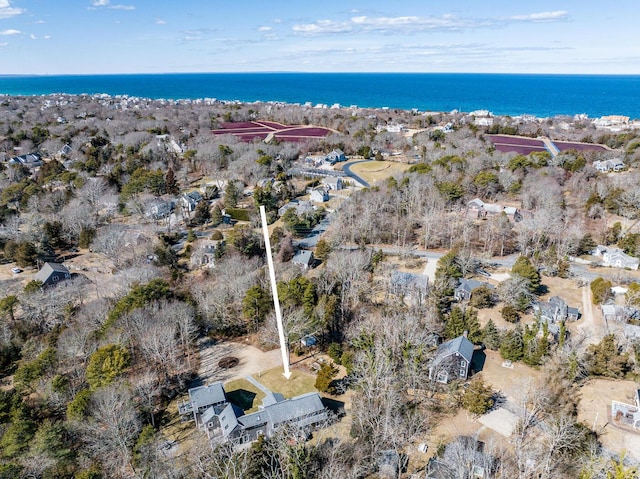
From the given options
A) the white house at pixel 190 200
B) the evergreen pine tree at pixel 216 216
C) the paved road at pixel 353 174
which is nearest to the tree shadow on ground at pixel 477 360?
the evergreen pine tree at pixel 216 216

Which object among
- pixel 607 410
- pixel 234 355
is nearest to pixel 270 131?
pixel 234 355

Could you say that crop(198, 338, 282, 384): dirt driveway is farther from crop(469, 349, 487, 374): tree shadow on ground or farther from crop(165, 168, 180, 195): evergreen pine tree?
crop(165, 168, 180, 195): evergreen pine tree

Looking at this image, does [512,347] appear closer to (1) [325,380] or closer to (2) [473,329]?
(2) [473,329]

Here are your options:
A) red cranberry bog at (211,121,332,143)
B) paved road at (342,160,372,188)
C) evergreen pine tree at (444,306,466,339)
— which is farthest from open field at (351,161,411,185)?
evergreen pine tree at (444,306,466,339)

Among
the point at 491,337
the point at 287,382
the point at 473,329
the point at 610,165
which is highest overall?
the point at 610,165

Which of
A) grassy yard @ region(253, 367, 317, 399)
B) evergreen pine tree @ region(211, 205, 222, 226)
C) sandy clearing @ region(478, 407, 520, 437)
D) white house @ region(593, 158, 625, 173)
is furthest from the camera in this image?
white house @ region(593, 158, 625, 173)

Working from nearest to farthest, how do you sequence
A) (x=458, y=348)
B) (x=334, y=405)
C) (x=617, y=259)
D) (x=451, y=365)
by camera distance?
(x=334, y=405) → (x=458, y=348) → (x=451, y=365) → (x=617, y=259)
